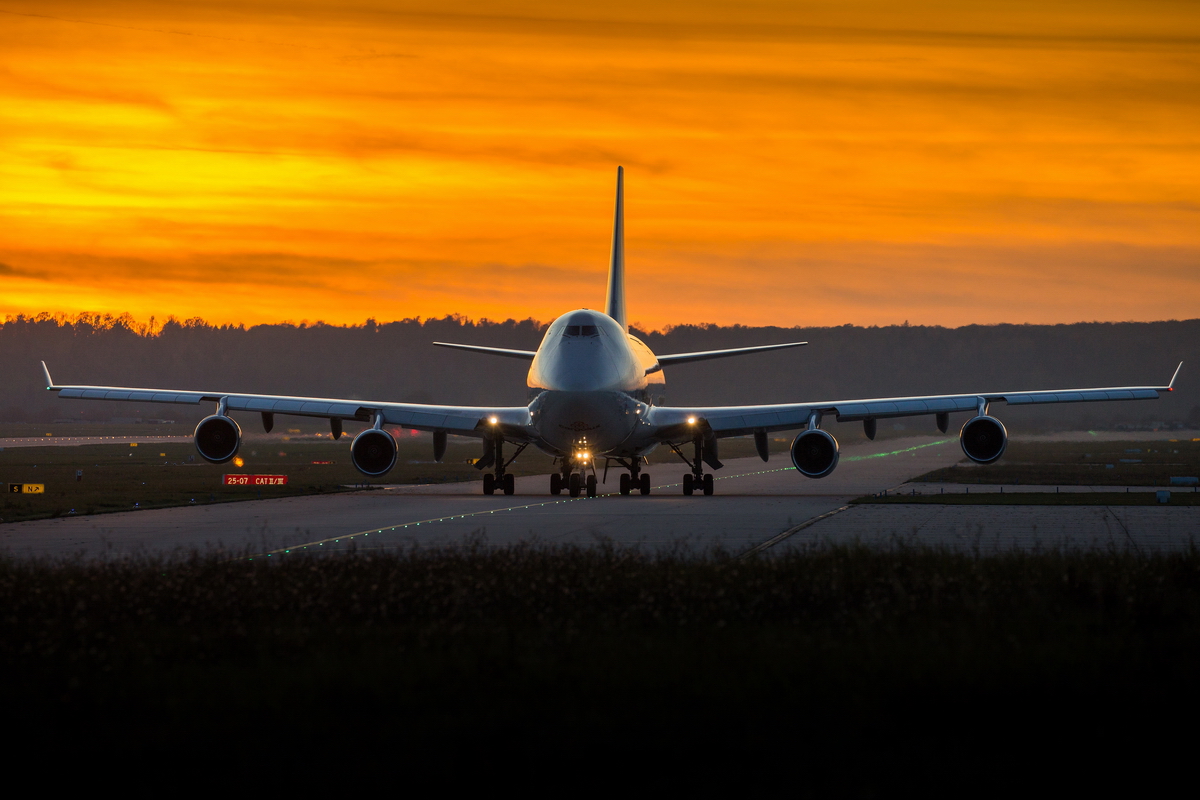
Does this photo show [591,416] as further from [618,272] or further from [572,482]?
[618,272]

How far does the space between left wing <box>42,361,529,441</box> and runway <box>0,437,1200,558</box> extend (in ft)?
7.24

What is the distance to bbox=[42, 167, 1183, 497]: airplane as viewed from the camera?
114 ft

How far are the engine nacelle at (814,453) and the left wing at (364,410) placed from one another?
807cm

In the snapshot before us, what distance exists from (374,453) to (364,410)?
90.8 inches

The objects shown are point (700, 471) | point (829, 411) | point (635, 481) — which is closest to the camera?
point (829, 411)

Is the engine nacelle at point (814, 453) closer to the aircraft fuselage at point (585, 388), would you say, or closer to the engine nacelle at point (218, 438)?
the aircraft fuselage at point (585, 388)

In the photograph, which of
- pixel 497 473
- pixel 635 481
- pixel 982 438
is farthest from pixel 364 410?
pixel 982 438

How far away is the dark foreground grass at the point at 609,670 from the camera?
24.7 ft

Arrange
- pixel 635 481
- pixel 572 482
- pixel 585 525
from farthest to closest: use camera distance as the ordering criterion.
Answer: pixel 635 481
pixel 572 482
pixel 585 525

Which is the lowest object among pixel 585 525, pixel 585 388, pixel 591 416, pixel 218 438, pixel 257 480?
pixel 585 525

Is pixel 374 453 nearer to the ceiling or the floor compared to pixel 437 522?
nearer to the ceiling

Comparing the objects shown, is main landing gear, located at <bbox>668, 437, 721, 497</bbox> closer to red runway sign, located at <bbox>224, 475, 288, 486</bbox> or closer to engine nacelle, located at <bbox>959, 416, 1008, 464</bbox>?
engine nacelle, located at <bbox>959, 416, 1008, 464</bbox>

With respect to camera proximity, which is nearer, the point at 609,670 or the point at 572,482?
the point at 609,670

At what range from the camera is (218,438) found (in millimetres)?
36281
